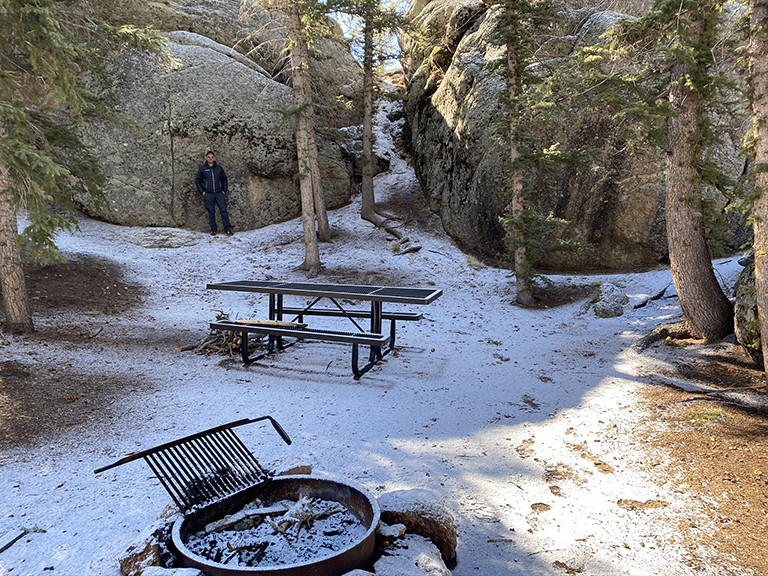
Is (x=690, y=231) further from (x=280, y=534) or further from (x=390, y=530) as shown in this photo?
(x=280, y=534)

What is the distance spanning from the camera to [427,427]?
514 centimetres

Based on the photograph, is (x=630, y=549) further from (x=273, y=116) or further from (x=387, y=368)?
(x=273, y=116)

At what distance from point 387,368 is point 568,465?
3.17 m

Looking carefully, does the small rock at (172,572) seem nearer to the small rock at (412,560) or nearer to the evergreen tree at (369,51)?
the small rock at (412,560)

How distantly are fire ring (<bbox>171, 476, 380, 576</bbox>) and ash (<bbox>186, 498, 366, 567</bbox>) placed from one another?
5 centimetres

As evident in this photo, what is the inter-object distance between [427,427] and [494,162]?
30.7 feet

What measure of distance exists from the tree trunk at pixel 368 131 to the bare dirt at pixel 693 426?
9.75 meters

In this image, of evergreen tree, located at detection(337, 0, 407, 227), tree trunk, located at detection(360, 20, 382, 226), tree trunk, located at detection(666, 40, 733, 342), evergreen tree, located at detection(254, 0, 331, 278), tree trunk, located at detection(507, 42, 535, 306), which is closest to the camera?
tree trunk, located at detection(666, 40, 733, 342)

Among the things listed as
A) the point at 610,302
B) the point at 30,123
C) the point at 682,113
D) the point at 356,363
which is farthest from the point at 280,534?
the point at 610,302

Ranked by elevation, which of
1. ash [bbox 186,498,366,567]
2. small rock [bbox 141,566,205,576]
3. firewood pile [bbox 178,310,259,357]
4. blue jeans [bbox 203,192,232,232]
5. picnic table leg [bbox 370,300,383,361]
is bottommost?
firewood pile [bbox 178,310,259,357]

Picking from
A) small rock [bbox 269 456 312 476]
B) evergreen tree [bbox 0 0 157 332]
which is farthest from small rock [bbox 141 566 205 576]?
evergreen tree [bbox 0 0 157 332]

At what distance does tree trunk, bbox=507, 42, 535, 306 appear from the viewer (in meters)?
10.1

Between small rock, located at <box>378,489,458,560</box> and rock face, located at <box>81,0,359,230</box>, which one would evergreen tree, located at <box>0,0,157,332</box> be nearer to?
small rock, located at <box>378,489,458,560</box>

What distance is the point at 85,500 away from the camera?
358cm
